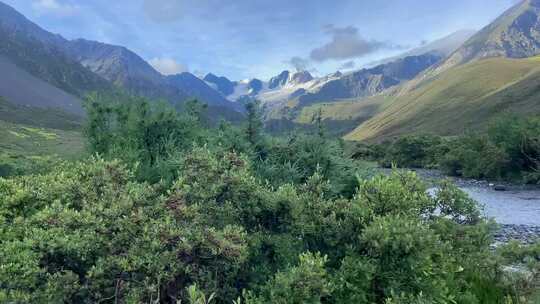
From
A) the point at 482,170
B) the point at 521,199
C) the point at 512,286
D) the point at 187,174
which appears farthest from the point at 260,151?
the point at 482,170

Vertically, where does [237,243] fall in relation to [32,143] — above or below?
above

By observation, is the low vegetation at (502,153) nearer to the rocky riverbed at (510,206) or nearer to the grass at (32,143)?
the rocky riverbed at (510,206)

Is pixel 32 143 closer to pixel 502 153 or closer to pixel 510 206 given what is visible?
pixel 502 153

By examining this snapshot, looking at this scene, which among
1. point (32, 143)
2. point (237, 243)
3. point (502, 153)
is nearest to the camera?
point (237, 243)

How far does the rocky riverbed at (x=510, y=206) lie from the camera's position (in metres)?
28.7

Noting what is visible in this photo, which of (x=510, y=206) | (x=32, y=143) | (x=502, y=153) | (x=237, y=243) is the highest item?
(x=237, y=243)

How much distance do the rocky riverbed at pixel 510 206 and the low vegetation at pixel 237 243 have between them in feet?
42.8

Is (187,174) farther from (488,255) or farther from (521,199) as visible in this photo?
(521,199)

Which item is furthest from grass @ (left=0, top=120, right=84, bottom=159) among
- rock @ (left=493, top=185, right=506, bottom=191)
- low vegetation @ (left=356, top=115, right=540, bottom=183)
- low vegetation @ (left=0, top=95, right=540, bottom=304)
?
low vegetation @ (left=0, top=95, right=540, bottom=304)

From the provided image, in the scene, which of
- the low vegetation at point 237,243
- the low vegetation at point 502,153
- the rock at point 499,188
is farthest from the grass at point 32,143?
the low vegetation at point 237,243

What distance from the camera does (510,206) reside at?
1539 inches

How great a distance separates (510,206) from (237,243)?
39.4 m

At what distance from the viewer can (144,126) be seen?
81.1 feet

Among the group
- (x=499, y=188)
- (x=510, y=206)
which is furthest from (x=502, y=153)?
(x=510, y=206)
